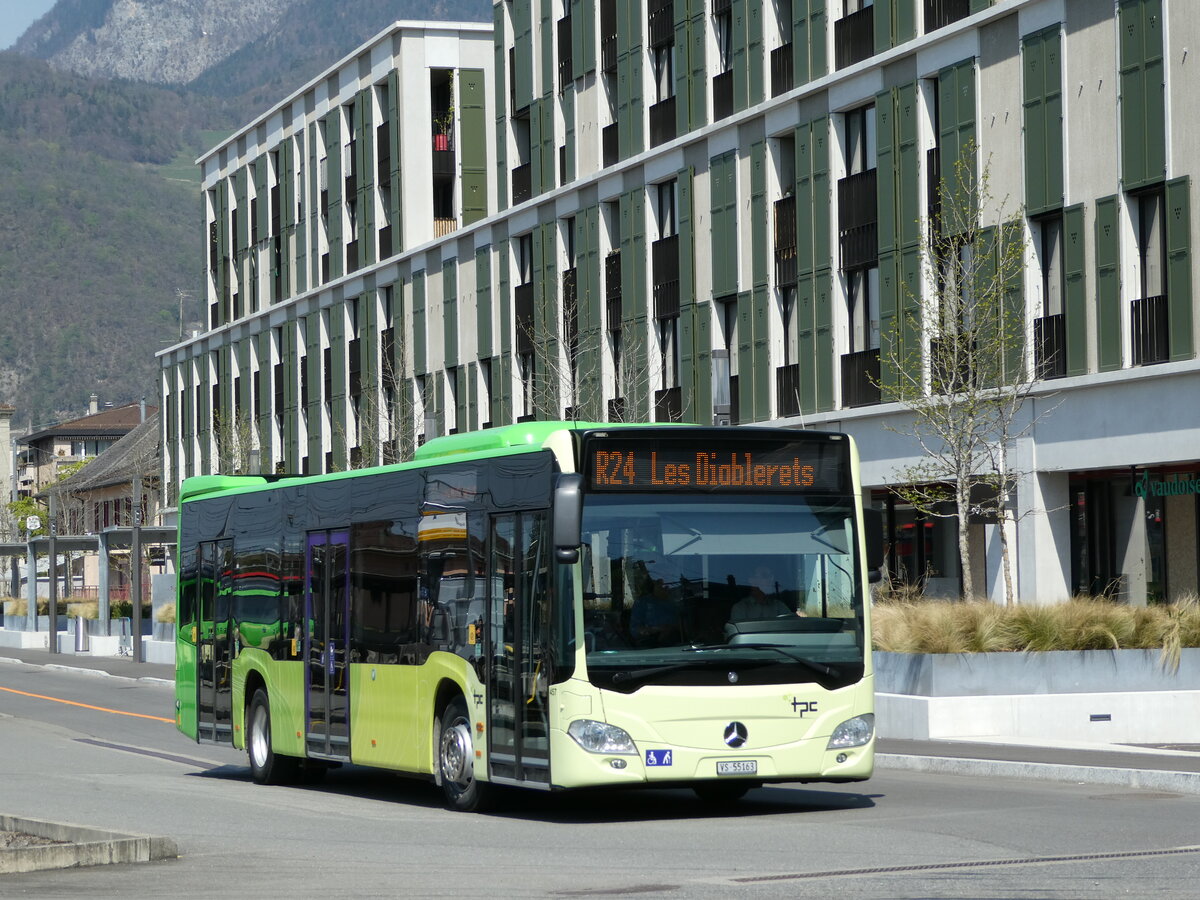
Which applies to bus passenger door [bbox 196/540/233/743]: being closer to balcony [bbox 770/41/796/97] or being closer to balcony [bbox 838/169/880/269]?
balcony [bbox 838/169/880/269]

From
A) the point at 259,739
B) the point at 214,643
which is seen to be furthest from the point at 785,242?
the point at 259,739

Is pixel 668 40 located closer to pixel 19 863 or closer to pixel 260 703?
pixel 260 703

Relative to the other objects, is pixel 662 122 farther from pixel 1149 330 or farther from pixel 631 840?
pixel 631 840

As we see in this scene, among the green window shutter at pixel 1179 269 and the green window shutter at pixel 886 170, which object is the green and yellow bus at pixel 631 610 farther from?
the green window shutter at pixel 886 170

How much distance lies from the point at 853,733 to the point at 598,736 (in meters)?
1.97

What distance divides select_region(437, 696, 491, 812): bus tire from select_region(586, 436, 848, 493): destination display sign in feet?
7.77

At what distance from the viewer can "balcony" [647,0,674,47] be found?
147ft

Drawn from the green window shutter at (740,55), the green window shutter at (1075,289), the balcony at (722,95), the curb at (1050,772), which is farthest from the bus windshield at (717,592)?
the balcony at (722,95)

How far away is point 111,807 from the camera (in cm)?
1670

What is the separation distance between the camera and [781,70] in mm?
40938

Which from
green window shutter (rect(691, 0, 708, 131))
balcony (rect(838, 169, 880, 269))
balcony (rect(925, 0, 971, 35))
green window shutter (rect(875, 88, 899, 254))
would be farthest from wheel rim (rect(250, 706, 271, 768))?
green window shutter (rect(691, 0, 708, 131))

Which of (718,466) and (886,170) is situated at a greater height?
(886,170)

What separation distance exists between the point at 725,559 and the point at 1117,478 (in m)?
21.2

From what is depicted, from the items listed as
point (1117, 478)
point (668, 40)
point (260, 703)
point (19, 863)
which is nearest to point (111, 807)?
point (260, 703)
